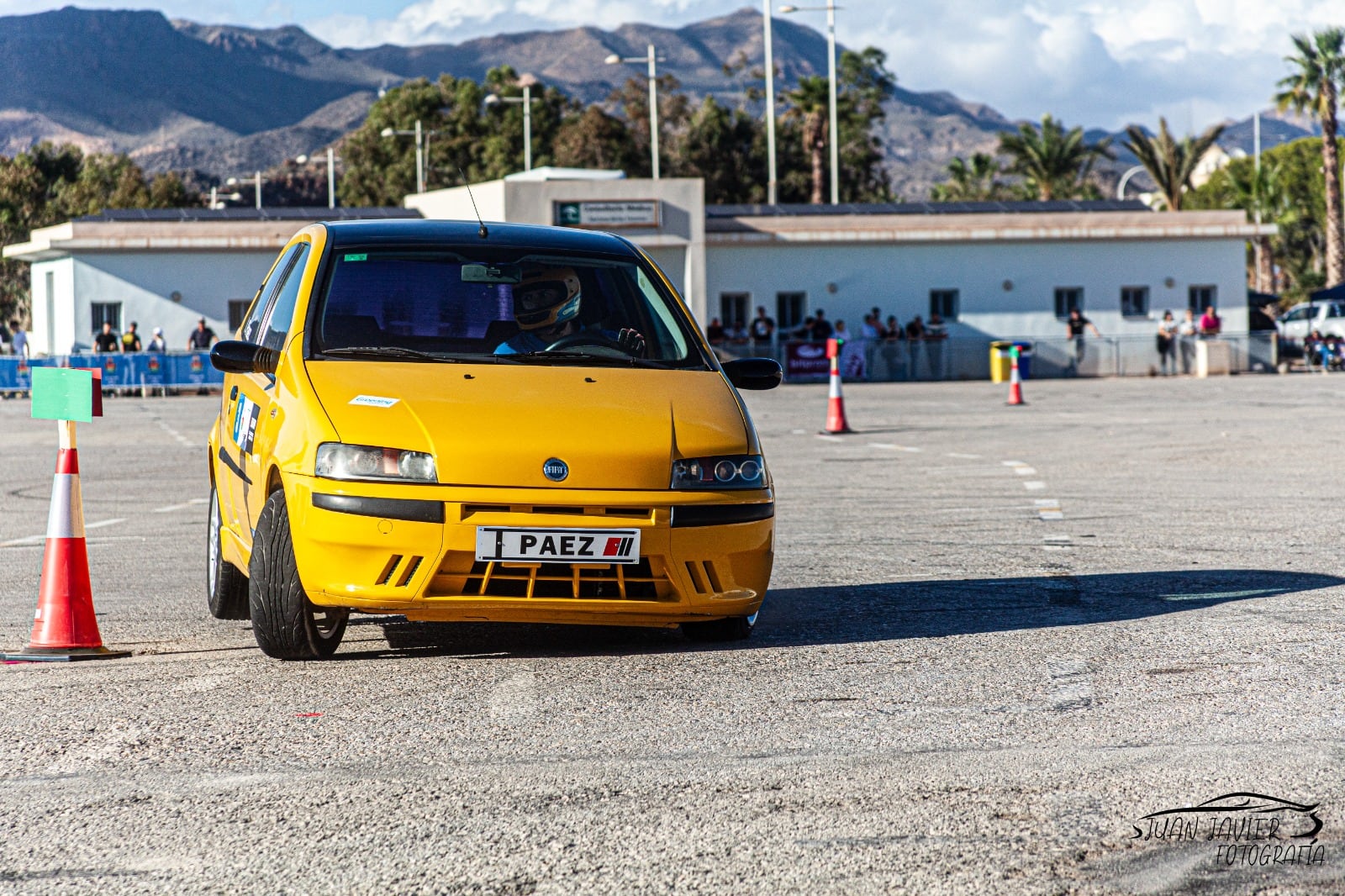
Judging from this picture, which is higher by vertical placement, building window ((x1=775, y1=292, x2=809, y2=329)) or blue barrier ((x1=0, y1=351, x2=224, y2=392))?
building window ((x1=775, y1=292, x2=809, y2=329))

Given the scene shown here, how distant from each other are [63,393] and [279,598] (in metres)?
1.37

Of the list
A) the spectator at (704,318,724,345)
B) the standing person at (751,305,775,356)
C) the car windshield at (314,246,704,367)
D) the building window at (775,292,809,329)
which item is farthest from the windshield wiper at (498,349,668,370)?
the building window at (775,292,809,329)

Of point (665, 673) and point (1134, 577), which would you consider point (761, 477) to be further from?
point (1134, 577)

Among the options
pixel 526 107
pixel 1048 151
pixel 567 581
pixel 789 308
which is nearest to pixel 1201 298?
pixel 789 308

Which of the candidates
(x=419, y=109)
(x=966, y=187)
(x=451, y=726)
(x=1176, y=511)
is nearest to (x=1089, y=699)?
(x=451, y=726)

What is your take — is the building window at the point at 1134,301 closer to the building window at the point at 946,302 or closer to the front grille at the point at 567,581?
the building window at the point at 946,302

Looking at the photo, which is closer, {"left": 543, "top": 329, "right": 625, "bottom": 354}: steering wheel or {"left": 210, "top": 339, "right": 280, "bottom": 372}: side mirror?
{"left": 210, "top": 339, "right": 280, "bottom": 372}: side mirror

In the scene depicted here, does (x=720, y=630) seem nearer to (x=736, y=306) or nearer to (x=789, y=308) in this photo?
(x=736, y=306)

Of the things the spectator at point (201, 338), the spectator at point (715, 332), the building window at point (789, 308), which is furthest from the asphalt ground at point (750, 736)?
the building window at point (789, 308)

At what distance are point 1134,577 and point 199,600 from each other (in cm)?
430

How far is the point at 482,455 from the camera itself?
18.2ft

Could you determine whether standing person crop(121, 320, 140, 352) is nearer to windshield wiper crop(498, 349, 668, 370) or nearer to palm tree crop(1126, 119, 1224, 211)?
windshield wiper crop(498, 349, 668, 370)

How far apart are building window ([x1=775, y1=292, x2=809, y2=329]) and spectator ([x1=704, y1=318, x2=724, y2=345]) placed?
3.04m

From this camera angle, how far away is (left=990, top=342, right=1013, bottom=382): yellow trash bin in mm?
41000
